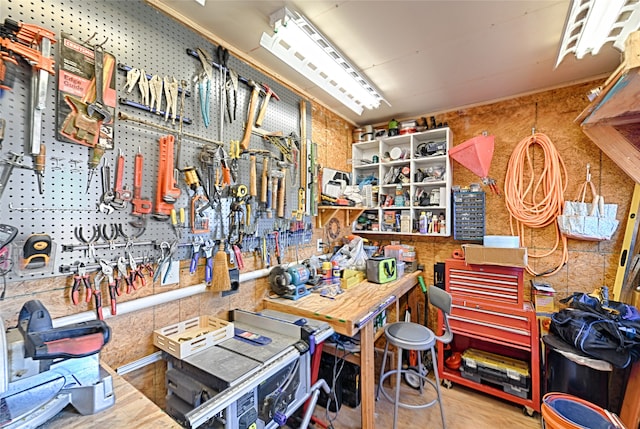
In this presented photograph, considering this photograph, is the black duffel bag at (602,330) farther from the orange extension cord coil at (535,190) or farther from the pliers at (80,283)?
the pliers at (80,283)

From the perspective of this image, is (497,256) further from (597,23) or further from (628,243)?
(597,23)

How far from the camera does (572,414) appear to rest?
5.34ft

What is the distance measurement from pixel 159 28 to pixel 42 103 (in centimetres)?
70

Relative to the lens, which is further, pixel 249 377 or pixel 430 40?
pixel 430 40

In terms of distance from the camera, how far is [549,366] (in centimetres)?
205

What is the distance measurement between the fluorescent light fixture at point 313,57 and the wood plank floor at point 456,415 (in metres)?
2.52

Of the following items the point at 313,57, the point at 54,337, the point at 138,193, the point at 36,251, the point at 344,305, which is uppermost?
the point at 313,57

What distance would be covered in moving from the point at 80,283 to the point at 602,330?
2.89 metres

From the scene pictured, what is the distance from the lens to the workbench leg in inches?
68.0

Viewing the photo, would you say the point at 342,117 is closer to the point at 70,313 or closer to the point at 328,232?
the point at 328,232

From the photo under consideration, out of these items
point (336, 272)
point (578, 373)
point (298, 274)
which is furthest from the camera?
point (336, 272)

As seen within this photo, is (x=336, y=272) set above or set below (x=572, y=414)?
above

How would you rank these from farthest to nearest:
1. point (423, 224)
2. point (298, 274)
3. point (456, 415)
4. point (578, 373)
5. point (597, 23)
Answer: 1. point (423, 224)
2. point (456, 415)
3. point (298, 274)
4. point (578, 373)
5. point (597, 23)

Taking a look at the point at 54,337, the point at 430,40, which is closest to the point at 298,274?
the point at 54,337
